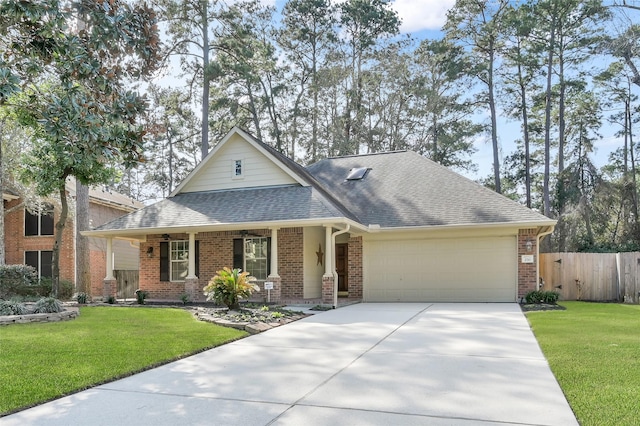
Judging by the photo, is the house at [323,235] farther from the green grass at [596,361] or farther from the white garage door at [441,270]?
the green grass at [596,361]

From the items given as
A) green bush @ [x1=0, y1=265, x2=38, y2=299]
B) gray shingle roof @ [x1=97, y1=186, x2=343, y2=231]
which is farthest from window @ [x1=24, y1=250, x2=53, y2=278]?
gray shingle roof @ [x1=97, y1=186, x2=343, y2=231]

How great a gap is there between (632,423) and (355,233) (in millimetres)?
11269

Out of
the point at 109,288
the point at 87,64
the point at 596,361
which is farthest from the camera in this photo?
the point at 109,288

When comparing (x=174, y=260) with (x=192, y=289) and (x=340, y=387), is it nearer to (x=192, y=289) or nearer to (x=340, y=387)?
(x=192, y=289)

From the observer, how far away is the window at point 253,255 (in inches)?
584

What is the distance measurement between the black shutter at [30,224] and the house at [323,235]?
8.03 metres

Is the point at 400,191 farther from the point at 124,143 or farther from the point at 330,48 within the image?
the point at 330,48

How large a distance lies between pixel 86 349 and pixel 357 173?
13.1 meters

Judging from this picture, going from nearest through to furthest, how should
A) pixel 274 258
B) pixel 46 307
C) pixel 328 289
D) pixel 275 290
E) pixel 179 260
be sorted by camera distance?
pixel 46 307 < pixel 328 289 < pixel 274 258 < pixel 275 290 < pixel 179 260

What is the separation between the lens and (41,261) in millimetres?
21125

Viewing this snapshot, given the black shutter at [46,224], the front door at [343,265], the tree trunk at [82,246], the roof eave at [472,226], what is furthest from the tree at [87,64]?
the black shutter at [46,224]

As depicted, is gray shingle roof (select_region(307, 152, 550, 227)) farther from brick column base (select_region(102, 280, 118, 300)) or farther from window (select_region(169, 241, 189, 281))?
brick column base (select_region(102, 280, 118, 300))

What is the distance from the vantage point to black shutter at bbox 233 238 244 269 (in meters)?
Answer: 15.1

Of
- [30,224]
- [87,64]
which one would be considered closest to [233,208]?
[87,64]
